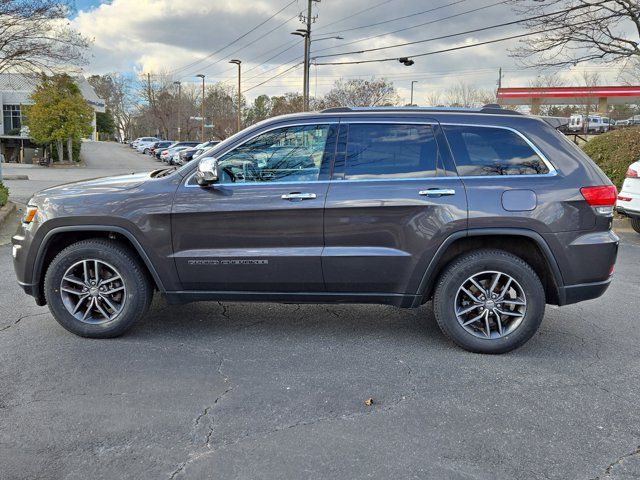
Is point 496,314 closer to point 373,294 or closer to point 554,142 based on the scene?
point 373,294

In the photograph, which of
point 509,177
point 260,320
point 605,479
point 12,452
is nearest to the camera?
point 605,479

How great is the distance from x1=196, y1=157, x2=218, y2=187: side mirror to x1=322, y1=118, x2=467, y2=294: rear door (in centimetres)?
89

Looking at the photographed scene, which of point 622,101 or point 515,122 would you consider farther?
point 622,101

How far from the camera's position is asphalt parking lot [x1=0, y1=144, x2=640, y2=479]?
9.25ft

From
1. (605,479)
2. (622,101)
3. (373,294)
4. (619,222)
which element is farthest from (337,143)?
(622,101)

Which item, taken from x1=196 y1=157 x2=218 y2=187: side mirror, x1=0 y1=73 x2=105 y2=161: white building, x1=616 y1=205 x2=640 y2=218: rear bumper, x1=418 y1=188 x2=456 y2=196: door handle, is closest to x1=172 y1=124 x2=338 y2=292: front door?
x1=196 y1=157 x2=218 y2=187: side mirror

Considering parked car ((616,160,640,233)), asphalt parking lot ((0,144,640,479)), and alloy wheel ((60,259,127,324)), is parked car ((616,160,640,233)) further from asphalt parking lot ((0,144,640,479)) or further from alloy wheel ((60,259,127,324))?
alloy wheel ((60,259,127,324))

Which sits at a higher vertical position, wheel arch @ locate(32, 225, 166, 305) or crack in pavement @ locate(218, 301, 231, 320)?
wheel arch @ locate(32, 225, 166, 305)

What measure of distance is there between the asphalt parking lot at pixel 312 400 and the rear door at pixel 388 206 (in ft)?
2.21

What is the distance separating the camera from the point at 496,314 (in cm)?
421

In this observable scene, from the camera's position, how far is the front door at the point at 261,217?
4156mm

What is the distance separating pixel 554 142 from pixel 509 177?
0.47m

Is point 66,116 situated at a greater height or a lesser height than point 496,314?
greater

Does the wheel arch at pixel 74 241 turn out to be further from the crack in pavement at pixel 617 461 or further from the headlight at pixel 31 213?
the crack in pavement at pixel 617 461
